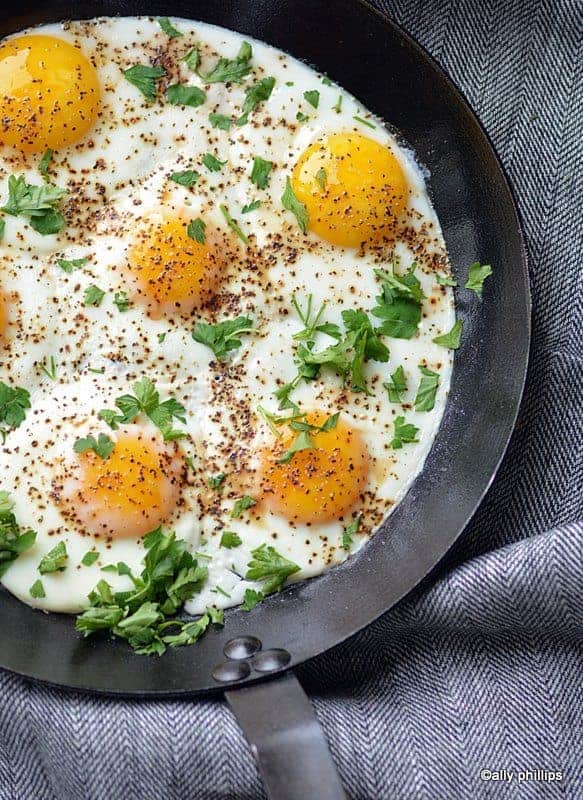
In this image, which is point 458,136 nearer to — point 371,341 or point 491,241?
point 491,241

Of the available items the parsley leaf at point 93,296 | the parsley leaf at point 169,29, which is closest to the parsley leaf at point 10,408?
the parsley leaf at point 93,296

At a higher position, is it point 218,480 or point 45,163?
point 45,163

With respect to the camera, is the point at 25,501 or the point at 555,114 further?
the point at 555,114

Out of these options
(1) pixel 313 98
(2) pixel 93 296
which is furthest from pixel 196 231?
(1) pixel 313 98

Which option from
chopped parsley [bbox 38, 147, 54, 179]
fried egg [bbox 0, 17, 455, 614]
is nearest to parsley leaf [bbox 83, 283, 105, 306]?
fried egg [bbox 0, 17, 455, 614]

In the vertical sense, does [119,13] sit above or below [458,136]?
below

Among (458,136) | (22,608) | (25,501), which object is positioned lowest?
(22,608)

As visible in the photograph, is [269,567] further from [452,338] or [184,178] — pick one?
[184,178]

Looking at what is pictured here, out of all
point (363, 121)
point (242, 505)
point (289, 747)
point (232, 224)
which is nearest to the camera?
point (289, 747)

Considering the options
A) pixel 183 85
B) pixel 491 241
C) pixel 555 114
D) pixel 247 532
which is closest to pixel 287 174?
pixel 183 85
